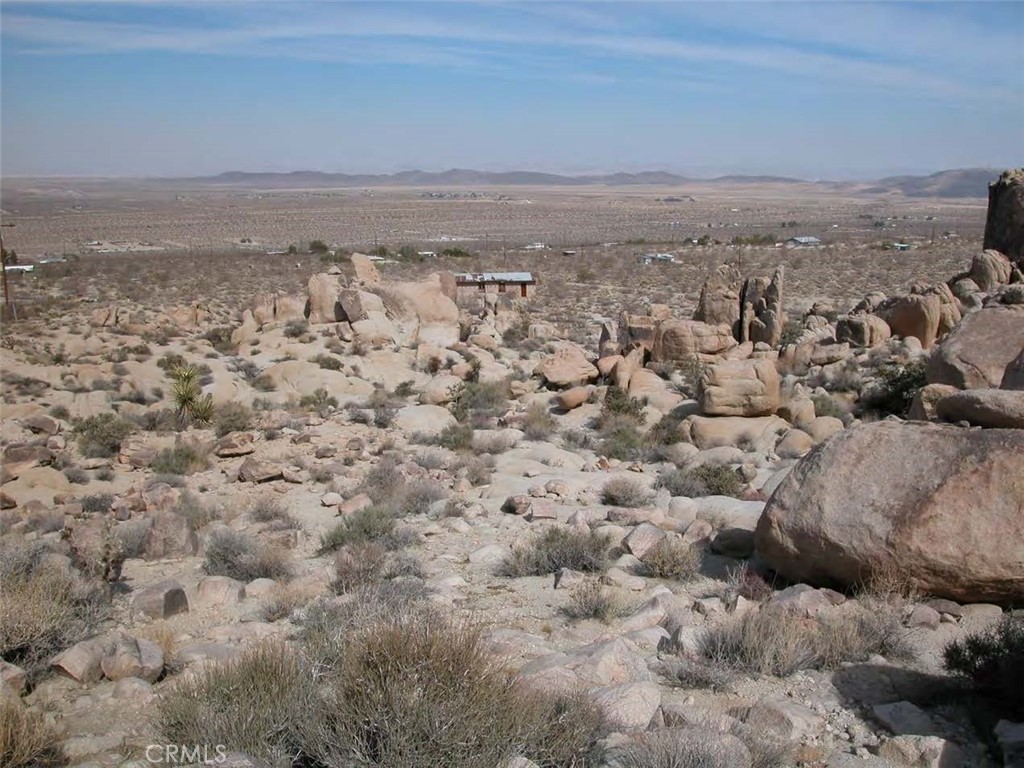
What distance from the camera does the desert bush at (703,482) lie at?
11.6m

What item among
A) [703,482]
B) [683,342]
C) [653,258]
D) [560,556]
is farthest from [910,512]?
[653,258]

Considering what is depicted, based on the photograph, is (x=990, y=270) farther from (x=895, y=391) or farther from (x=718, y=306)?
Result: (x=895, y=391)

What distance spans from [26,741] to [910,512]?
6.29m

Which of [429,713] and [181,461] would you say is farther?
[181,461]

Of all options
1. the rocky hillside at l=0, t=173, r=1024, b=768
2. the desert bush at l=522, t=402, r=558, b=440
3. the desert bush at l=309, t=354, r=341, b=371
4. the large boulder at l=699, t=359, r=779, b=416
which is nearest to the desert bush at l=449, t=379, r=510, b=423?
the rocky hillside at l=0, t=173, r=1024, b=768

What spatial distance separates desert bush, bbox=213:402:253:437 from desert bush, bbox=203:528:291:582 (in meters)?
6.44

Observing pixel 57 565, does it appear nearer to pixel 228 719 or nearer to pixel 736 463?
pixel 228 719

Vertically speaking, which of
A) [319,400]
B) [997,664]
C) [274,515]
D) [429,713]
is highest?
[429,713]

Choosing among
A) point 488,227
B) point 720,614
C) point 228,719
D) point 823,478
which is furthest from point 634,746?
point 488,227

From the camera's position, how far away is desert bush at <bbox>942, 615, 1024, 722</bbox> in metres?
5.29

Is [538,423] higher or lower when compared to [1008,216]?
lower

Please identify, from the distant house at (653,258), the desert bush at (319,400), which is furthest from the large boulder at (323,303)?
the distant house at (653,258)

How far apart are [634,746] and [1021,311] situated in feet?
39.7

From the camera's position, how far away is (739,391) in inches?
599
